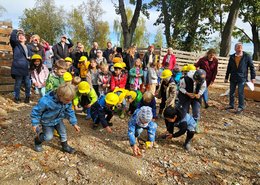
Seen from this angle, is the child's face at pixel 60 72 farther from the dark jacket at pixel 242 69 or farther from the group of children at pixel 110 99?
the dark jacket at pixel 242 69

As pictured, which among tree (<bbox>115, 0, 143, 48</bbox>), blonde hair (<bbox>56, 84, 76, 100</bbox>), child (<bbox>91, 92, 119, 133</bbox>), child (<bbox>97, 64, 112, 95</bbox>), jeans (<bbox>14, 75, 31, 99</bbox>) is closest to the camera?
blonde hair (<bbox>56, 84, 76, 100</bbox>)

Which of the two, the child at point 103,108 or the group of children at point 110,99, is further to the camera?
the child at point 103,108

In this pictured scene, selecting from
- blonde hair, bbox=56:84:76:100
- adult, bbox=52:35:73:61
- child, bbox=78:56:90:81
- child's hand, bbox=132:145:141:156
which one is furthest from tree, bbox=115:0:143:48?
blonde hair, bbox=56:84:76:100

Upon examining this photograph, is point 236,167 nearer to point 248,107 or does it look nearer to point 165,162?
point 165,162

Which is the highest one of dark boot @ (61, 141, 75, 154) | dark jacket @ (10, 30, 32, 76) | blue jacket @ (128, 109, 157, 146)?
dark jacket @ (10, 30, 32, 76)

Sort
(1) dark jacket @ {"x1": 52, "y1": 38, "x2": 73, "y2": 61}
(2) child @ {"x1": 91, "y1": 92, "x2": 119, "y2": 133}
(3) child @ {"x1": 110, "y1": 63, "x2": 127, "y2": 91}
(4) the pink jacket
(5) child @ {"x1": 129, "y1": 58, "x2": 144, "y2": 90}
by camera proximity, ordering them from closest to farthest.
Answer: (2) child @ {"x1": 91, "y1": 92, "x2": 119, "y2": 133} → (3) child @ {"x1": 110, "y1": 63, "x2": 127, "y2": 91} → (4) the pink jacket → (5) child @ {"x1": 129, "y1": 58, "x2": 144, "y2": 90} → (1) dark jacket @ {"x1": 52, "y1": 38, "x2": 73, "y2": 61}

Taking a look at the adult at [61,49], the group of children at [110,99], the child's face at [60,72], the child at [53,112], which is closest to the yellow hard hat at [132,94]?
the group of children at [110,99]

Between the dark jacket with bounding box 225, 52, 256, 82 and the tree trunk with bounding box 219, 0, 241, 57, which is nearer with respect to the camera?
the dark jacket with bounding box 225, 52, 256, 82

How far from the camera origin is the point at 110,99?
437 centimetres

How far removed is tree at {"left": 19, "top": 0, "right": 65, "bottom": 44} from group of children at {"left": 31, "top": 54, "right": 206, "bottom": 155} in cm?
2846

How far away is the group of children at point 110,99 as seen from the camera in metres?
3.41

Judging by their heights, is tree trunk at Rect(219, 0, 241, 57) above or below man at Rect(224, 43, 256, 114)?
above

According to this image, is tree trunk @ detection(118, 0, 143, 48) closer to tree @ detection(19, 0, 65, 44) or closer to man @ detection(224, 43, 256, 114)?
man @ detection(224, 43, 256, 114)

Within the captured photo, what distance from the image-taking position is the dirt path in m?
3.27
